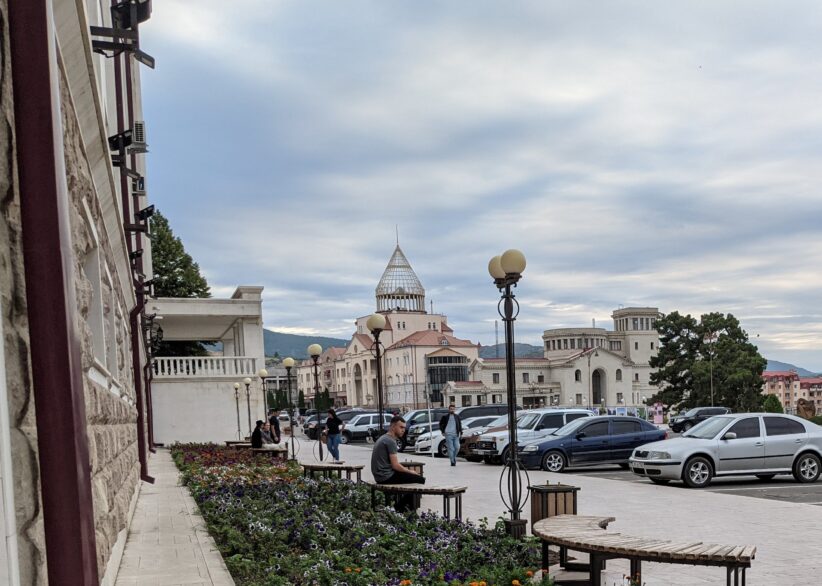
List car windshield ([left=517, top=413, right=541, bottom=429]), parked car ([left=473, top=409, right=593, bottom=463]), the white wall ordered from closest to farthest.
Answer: parked car ([left=473, top=409, right=593, bottom=463])
car windshield ([left=517, top=413, right=541, bottom=429])
the white wall

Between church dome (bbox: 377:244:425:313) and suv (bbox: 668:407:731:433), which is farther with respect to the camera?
church dome (bbox: 377:244:425:313)

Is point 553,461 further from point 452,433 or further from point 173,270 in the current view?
point 173,270

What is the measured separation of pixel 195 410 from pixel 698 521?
29174 millimetres

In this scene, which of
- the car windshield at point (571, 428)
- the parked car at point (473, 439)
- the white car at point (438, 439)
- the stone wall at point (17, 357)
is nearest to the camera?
the stone wall at point (17, 357)

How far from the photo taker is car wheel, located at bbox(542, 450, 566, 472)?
72.3ft

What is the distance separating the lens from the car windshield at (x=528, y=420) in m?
25.8

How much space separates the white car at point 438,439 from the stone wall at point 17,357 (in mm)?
26502

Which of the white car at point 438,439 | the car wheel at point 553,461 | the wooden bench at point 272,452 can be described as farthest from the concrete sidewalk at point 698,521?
the white car at point 438,439

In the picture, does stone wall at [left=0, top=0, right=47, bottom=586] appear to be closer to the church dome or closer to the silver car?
the silver car

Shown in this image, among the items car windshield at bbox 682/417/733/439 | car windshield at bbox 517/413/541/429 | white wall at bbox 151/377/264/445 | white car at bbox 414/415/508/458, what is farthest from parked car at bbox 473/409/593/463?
white wall at bbox 151/377/264/445

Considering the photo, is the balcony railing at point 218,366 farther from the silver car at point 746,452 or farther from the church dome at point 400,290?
the church dome at point 400,290

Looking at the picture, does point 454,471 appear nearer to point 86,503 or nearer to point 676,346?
point 86,503

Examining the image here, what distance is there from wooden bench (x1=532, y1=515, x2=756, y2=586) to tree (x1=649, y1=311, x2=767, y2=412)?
71925 millimetres

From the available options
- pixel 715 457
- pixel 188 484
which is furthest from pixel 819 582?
pixel 188 484
